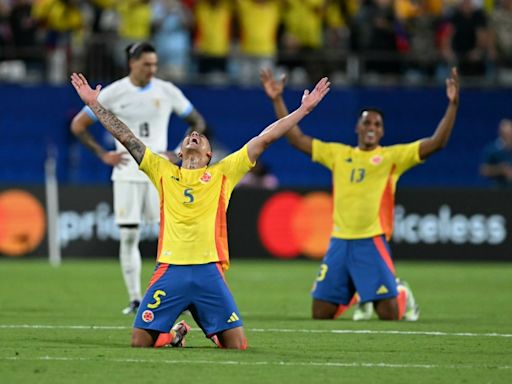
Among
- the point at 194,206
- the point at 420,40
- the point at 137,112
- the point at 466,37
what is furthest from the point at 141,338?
the point at 420,40

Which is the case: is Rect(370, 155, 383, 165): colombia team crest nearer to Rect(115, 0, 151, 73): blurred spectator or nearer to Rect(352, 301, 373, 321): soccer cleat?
Rect(352, 301, 373, 321): soccer cleat

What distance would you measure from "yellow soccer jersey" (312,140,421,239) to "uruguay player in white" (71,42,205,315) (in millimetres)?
1620

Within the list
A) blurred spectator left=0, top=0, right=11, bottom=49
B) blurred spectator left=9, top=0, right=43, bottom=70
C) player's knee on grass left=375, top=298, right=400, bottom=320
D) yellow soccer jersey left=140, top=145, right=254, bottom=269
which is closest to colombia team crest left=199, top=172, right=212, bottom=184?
yellow soccer jersey left=140, top=145, right=254, bottom=269

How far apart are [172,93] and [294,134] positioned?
1.52m

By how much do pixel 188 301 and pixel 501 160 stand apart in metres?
14.4

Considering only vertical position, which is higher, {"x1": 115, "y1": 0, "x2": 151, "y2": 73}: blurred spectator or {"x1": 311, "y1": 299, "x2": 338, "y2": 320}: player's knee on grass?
{"x1": 115, "y1": 0, "x2": 151, "y2": 73}: blurred spectator

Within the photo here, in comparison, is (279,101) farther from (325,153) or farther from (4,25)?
(4,25)

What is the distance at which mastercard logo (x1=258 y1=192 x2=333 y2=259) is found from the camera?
23250 millimetres

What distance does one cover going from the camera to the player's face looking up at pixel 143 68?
14367mm

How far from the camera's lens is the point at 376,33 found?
80.5 ft

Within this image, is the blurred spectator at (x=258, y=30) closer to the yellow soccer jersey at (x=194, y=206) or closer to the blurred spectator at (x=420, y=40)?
the blurred spectator at (x=420, y=40)

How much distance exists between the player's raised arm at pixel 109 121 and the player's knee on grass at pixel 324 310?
3780mm

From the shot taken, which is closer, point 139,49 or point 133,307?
point 133,307

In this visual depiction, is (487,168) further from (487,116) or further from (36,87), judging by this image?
(36,87)
